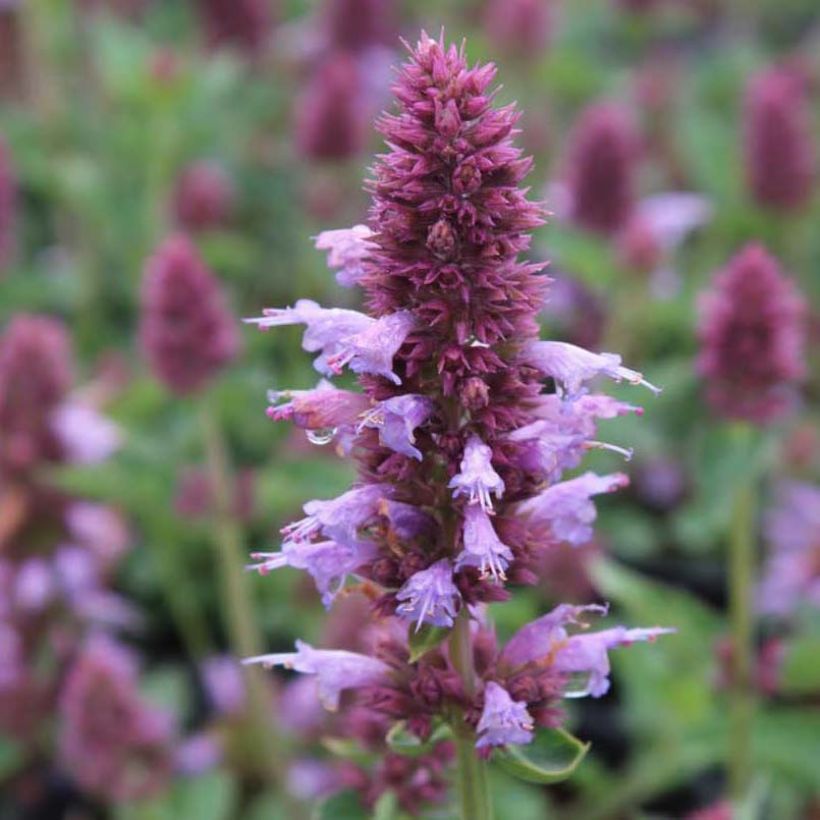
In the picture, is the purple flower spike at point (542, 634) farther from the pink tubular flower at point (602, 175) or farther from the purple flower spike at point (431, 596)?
the pink tubular flower at point (602, 175)

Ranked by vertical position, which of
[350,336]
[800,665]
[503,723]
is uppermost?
[350,336]

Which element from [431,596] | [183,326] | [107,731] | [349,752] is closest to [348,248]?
[431,596]

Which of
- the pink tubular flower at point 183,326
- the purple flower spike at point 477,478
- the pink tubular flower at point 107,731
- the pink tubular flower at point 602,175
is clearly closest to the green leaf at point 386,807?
the purple flower spike at point 477,478

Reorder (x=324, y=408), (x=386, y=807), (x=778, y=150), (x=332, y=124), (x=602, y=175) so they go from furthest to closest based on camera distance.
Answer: (x=332, y=124), (x=778, y=150), (x=602, y=175), (x=386, y=807), (x=324, y=408)

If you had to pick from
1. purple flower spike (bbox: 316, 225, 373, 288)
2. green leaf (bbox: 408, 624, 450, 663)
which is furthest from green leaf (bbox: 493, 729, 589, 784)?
purple flower spike (bbox: 316, 225, 373, 288)

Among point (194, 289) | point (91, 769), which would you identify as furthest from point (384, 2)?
point (91, 769)

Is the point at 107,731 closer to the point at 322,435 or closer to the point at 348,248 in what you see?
the point at 322,435

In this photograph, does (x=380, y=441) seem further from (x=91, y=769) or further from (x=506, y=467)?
(x=91, y=769)
